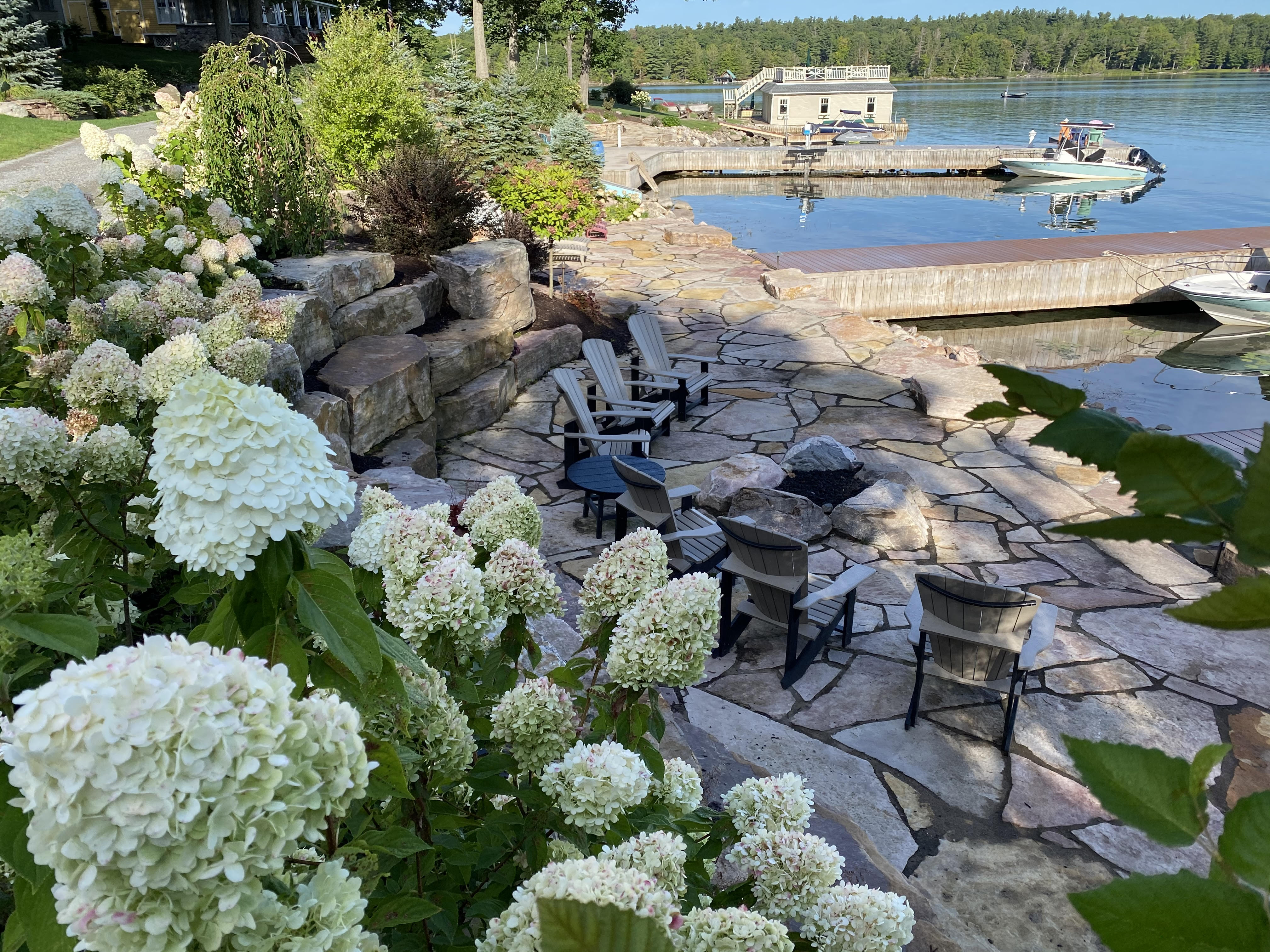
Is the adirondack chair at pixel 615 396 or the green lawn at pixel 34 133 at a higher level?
the green lawn at pixel 34 133

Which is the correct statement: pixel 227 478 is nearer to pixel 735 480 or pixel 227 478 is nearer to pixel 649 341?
pixel 735 480

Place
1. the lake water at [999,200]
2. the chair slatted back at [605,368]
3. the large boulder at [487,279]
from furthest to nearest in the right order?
the lake water at [999,200], the large boulder at [487,279], the chair slatted back at [605,368]

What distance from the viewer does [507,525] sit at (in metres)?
1.72

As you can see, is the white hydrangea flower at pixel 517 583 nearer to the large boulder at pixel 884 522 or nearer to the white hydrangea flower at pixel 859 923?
the white hydrangea flower at pixel 859 923

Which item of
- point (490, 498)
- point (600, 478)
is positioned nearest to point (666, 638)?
point (490, 498)

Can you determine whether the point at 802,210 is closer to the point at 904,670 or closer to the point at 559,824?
the point at 904,670

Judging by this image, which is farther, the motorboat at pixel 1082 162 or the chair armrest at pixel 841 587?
the motorboat at pixel 1082 162

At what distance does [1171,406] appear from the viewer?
10789mm

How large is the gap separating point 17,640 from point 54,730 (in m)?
0.65

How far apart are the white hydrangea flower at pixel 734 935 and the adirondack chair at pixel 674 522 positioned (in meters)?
3.71

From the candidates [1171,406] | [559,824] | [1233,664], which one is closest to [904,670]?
[1233,664]

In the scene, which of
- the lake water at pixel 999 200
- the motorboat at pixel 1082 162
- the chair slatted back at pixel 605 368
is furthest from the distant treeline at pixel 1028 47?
the chair slatted back at pixel 605 368

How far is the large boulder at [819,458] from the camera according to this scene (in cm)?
623

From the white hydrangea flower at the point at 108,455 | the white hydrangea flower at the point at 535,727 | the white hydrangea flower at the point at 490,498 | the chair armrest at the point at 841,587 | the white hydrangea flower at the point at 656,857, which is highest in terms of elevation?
the white hydrangea flower at the point at 108,455
